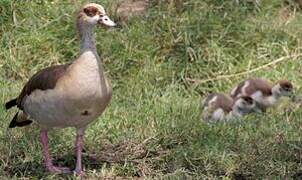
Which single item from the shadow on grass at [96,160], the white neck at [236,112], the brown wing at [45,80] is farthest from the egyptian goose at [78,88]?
the white neck at [236,112]

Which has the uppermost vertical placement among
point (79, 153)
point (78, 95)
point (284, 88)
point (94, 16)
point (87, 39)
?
point (94, 16)

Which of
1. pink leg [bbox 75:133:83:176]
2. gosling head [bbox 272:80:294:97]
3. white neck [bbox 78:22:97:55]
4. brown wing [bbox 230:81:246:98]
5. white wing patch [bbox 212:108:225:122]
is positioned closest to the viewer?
white neck [bbox 78:22:97:55]

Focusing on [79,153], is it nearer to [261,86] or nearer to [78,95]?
[78,95]

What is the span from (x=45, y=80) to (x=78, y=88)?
0.33 m

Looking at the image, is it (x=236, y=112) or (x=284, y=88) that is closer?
(x=236, y=112)

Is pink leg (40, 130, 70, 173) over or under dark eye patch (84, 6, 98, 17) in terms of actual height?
under

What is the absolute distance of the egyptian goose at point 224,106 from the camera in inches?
236

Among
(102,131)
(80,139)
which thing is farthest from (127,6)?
(80,139)

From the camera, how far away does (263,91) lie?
6461mm

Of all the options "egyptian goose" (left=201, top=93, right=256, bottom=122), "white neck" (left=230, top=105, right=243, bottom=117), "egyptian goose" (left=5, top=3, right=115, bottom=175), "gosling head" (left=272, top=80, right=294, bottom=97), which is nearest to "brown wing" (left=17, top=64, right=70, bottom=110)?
"egyptian goose" (left=5, top=3, right=115, bottom=175)

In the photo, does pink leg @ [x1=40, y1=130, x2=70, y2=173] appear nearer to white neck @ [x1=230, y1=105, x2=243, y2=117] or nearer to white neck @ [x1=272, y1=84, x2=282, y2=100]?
white neck @ [x1=230, y1=105, x2=243, y2=117]

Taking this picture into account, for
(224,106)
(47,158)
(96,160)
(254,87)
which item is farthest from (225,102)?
(47,158)

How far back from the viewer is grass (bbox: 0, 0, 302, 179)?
4934 millimetres

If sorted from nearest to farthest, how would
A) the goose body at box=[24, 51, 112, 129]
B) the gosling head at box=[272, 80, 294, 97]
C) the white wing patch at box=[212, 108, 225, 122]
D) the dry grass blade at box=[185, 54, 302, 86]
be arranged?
the goose body at box=[24, 51, 112, 129]
the white wing patch at box=[212, 108, 225, 122]
the gosling head at box=[272, 80, 294, 97]
the dry grass blade at box=[185, 54, 302, 86]
